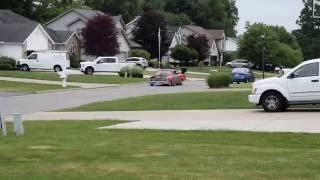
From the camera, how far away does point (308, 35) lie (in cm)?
13912

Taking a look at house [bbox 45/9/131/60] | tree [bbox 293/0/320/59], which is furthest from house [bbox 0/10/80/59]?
tree [bbox 293/0/320/59]

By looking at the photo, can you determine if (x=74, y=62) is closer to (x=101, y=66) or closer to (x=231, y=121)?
(x=101, y=66)

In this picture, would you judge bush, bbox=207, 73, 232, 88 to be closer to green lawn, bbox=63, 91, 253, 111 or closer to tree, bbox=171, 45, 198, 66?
green lawn, bbox=63, 91, 253, 111

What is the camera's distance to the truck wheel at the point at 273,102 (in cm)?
2114

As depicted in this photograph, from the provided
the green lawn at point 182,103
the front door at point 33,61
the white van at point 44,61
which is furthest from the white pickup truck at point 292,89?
the front door at point 33,61

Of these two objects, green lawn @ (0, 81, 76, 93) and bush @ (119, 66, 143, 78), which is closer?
green lawn @ (0, 81, 76, 93)

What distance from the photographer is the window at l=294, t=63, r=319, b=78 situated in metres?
20.8

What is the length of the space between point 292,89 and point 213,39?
Answer: 373ft

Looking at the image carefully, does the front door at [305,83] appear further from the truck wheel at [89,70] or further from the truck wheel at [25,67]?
the truck wheel at [25,67]

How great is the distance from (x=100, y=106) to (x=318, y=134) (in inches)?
576

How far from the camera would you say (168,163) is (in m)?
9.48

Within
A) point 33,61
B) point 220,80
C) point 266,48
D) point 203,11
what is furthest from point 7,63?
point 203,11

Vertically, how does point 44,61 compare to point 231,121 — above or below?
above

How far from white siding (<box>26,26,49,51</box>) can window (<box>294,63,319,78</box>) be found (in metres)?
56.5
